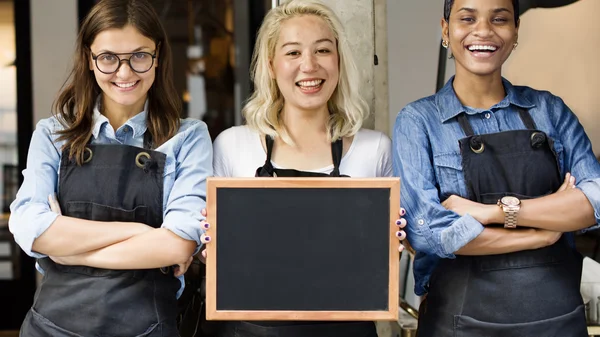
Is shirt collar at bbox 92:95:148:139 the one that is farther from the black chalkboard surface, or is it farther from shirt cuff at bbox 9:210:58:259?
the black chalkboard surface

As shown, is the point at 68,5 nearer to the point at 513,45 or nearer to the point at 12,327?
the point at 12,327

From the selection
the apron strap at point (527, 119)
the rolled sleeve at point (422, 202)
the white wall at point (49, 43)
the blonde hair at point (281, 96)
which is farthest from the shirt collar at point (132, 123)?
the white wall at point (49, 43)

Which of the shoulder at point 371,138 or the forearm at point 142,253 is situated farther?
the shoulder at point 371,138

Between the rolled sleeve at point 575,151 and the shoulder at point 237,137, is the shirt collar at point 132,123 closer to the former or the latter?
the shoulder at point 237,137

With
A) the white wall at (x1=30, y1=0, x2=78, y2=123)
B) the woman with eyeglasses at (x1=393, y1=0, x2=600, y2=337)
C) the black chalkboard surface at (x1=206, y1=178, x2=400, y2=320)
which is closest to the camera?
the black chalkboard surface at (x1=206, y1=178, x2=400, y2=320)

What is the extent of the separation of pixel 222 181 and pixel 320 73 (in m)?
0.54

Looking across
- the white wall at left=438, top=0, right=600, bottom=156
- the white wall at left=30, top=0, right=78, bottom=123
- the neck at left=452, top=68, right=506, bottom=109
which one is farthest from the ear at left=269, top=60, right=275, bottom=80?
the white wall at left=30, top=0, right=78, bottom=123

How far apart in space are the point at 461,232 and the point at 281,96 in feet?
2.60

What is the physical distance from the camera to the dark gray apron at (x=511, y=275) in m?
2.11

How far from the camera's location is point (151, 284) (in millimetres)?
2139

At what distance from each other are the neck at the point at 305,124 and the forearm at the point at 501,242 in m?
0.61

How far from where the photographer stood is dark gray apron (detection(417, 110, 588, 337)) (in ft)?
6.91

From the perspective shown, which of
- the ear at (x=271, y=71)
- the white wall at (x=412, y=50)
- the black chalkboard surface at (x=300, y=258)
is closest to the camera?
the black chalkboard surface at (x=300, y=258)

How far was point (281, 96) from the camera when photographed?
8.02 ft
